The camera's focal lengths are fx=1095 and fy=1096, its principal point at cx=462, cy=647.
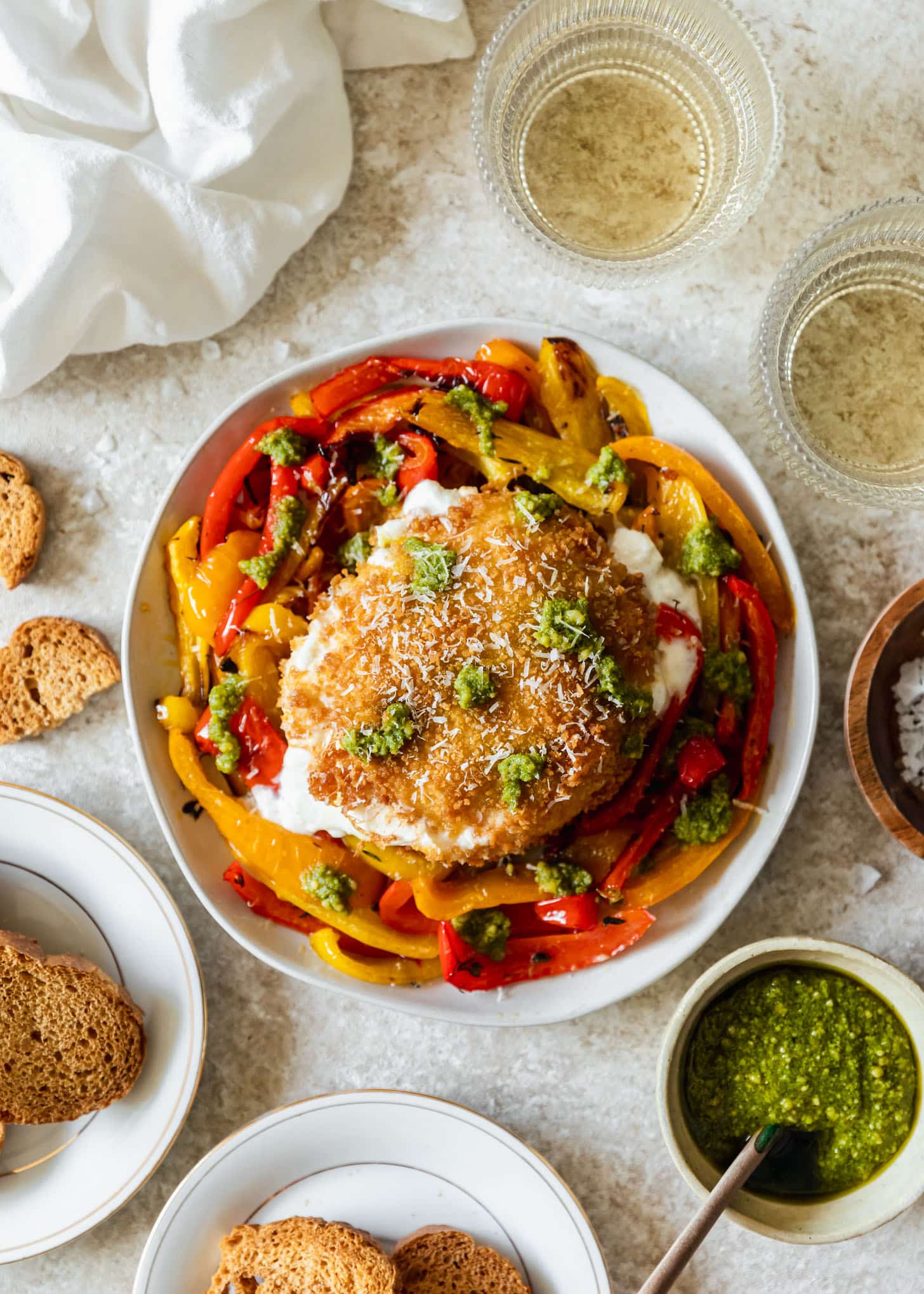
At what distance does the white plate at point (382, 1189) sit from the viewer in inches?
123

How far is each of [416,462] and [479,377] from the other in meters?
0.28

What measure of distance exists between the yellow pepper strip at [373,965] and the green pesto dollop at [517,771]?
62cm

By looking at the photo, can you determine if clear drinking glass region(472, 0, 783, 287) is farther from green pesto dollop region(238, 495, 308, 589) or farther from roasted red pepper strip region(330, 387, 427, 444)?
green pesto dollop region(238, 495, 308, 589)

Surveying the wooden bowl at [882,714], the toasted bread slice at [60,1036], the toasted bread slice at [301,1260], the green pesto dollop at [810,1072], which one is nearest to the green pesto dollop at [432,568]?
the wooden bowl at [882,714]

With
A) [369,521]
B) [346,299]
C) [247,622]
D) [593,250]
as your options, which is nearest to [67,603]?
[247,622]

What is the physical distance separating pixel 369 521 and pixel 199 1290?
7.64ft

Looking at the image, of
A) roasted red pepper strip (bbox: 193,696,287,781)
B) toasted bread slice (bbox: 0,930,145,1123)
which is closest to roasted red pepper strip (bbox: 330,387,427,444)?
roasted red pepper strip (bbox: 193,696,287,781)

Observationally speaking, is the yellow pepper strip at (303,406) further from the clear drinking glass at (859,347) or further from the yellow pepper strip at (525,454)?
the clear drinking glass at (859,347)

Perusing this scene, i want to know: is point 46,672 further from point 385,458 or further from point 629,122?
point 629,122

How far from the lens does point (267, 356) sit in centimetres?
329

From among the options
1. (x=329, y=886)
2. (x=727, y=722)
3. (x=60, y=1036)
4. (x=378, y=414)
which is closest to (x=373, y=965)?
(x=329, y=886)

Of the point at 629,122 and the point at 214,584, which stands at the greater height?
the point at 629,122

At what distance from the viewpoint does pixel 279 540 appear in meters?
2.93

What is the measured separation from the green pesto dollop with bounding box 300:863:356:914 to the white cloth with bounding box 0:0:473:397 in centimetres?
160
